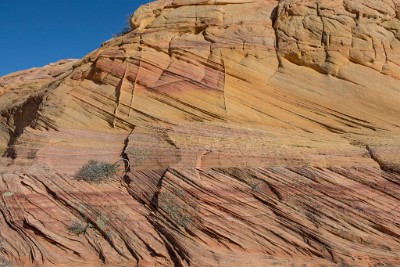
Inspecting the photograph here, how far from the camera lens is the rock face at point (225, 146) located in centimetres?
964

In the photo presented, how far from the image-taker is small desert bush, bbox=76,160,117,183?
11320mm

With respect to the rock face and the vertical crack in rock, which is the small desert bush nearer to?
the rock face

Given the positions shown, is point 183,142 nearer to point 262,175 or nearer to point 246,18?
point 262,175

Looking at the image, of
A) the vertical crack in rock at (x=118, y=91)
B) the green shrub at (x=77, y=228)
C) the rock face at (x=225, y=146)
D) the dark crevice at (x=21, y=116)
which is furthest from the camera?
the dark crevice at (x=21, y=116)

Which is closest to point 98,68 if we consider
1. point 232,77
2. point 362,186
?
point 232,77

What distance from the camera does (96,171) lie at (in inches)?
448

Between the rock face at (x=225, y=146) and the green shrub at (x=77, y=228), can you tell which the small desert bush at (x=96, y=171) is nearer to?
the rock face at (x=225, y=146)

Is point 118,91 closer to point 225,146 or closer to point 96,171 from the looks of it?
point 96,171

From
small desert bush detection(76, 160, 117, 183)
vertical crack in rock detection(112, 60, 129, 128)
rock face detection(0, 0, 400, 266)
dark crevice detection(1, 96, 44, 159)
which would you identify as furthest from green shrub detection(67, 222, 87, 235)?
dark crevice detection(1, 96, 44, 159)

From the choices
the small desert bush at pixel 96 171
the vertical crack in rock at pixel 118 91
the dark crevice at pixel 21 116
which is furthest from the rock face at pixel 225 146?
the dark crevice at pixel 21 116

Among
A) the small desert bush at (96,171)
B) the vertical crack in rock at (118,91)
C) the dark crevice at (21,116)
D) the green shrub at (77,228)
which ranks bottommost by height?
the green shrub at (77,228)

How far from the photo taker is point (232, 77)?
41.0 ft

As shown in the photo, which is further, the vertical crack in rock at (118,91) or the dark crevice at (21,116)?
the dark crevice at (21,116)

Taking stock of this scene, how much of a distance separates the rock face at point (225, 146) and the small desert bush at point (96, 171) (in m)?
0.16
